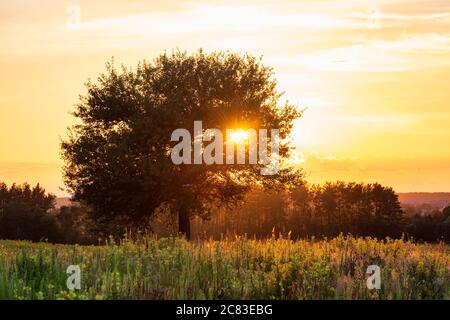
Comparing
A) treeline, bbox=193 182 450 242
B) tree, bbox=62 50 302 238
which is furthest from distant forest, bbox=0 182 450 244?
tree, bbox=62 50 302 238

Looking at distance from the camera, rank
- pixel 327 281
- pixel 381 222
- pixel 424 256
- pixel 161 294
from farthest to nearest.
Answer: pixel 381 222, pixel 424 256, pixel 327 281, pixel 161 294

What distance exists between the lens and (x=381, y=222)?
7600cm

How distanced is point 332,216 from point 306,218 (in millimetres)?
3841

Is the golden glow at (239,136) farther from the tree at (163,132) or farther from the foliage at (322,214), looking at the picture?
the foliage at (322,214)

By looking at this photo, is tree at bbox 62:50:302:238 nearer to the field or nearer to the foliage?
the field

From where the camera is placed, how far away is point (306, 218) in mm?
87625

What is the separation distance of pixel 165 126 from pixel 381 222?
4439 centimetres

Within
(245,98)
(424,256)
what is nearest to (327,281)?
(424,256)

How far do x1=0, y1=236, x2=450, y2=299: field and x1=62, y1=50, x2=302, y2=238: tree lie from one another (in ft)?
69.4

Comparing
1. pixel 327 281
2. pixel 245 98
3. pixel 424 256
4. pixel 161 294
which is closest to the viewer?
pixel 161 294

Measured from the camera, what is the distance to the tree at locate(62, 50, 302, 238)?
125 feet

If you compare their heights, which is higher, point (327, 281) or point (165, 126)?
point (165, 126)

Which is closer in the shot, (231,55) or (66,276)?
(66,276)

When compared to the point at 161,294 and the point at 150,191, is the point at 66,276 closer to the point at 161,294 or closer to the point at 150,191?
the point at 161,294
